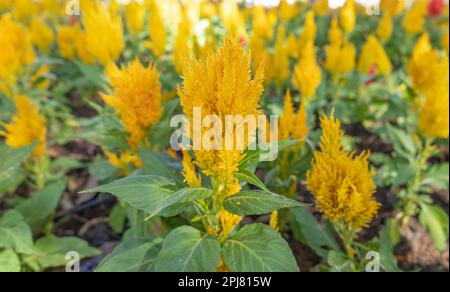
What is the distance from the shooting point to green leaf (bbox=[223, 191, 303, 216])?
1438 millimetres

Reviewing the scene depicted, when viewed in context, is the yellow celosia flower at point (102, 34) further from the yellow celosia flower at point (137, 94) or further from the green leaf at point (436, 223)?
the green leaf at point (436, 223)

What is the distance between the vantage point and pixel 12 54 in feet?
10.1

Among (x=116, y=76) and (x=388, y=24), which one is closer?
(x=116, y=76)

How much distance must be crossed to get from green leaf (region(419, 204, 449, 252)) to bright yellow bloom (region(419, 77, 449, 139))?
58cm

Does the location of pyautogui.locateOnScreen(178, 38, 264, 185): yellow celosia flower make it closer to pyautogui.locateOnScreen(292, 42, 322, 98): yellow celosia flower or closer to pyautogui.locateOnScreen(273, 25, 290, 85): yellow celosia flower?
pyautogui.locateOnScreen(292, 42, 322, 98): yellow celosia flower

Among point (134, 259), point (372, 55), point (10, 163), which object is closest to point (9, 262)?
point (10, 163)

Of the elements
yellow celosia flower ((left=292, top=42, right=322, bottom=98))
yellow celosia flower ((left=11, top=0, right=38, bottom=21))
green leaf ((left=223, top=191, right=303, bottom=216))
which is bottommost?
green leaf ((left=223, top=191, right=303, bottom=216))

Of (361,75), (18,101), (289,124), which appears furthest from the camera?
(361,75)

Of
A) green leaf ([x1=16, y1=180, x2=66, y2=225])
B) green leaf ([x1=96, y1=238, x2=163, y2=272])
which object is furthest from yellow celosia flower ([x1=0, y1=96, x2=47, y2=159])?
green leaf ([x1=96, y1=238, x2=163, y2=272])
